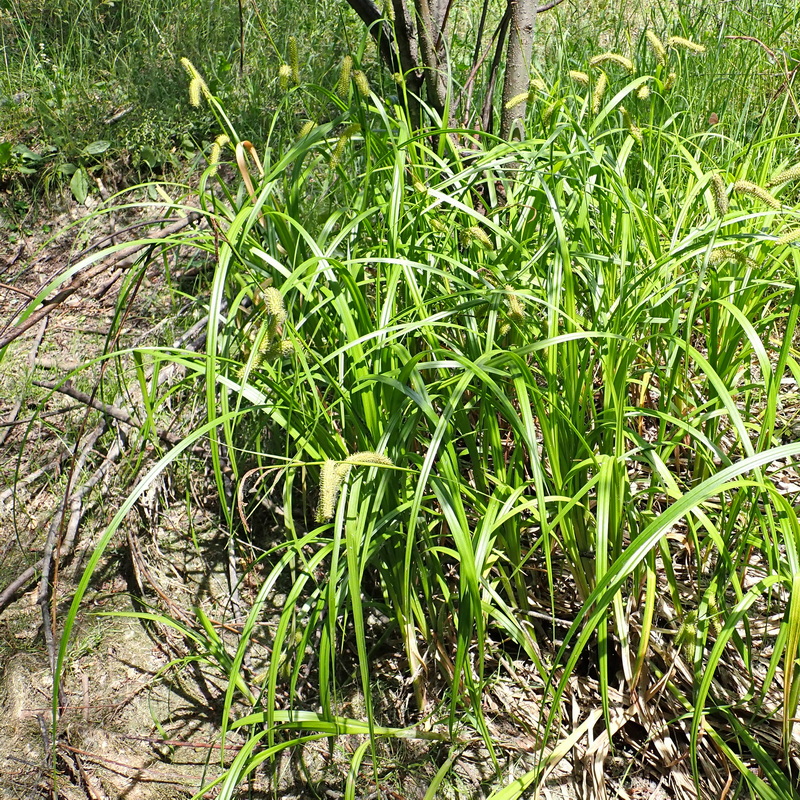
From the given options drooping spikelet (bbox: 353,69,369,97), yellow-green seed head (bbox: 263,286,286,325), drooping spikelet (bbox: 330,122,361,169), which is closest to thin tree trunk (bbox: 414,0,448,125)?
drooping spikelet (bbox: 353,69,369,97)

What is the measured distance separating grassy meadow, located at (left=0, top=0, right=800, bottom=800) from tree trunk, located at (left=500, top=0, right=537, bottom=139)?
18cm

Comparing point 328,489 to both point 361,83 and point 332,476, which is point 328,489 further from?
point 361,83

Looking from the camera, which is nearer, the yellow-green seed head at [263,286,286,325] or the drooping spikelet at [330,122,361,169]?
the yellow-green seed head at [263,286,286,325]

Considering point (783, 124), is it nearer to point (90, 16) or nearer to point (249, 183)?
point (249, 183)

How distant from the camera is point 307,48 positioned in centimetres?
383

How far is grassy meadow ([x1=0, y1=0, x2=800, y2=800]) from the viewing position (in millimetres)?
1552

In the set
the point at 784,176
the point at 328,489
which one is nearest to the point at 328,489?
the point at 328,489

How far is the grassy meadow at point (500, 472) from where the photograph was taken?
155cm

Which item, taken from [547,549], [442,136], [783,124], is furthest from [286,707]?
[783,124]

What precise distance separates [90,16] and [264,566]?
325cm

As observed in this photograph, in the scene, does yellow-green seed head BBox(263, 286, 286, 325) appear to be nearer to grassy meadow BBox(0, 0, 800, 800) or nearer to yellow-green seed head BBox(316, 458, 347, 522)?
grassy meadow BBox(0, 0, 800, 800)

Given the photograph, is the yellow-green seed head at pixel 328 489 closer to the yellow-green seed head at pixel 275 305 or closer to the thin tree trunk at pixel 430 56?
the yellow-green seed head at pixel 275 305

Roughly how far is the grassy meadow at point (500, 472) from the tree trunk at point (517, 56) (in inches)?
6.9

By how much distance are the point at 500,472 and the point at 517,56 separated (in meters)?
1.49
